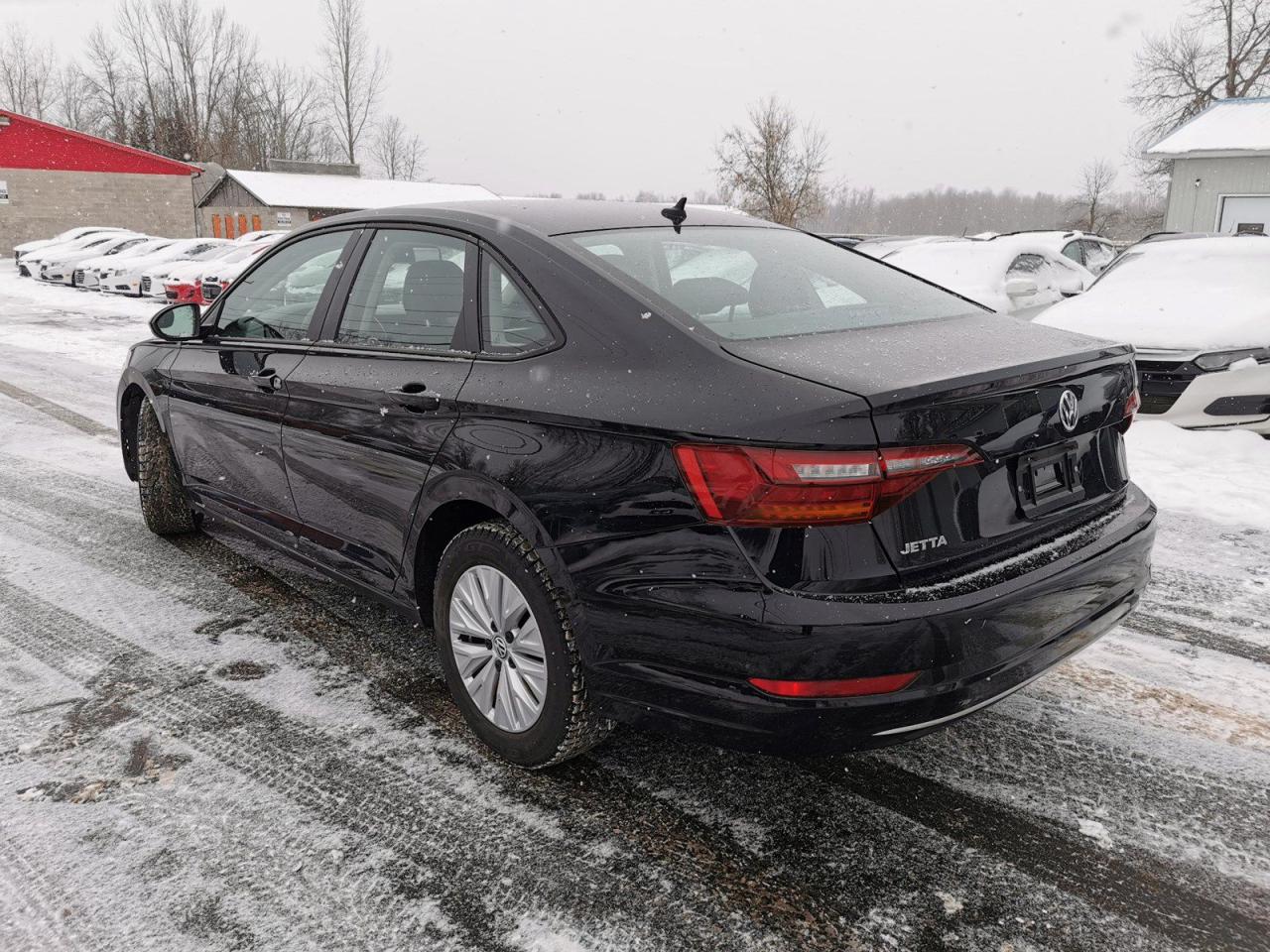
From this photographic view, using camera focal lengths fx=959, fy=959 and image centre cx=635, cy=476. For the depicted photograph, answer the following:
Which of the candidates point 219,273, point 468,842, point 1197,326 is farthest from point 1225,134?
point 468,842

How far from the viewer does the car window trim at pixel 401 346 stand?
296 cm

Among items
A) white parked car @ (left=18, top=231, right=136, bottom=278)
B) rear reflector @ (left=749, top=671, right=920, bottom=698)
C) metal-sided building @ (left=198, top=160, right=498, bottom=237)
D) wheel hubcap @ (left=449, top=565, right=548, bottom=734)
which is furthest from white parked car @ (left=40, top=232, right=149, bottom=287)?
rear reflector @ (left=749, top=671, right=920, bottom=698)

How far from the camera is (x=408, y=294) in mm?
3238

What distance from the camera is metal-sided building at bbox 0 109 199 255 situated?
1681 inches

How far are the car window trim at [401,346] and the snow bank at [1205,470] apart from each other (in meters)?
4.46

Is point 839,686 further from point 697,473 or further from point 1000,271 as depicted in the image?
point 1000,271

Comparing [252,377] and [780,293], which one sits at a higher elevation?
[780,293]

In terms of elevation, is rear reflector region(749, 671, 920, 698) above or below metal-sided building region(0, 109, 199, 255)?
below

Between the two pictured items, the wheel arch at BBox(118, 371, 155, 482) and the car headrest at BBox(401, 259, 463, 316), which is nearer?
the car headrest at BBox(401, 259, 463, 316)

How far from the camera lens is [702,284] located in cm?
287

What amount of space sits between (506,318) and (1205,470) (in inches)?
208

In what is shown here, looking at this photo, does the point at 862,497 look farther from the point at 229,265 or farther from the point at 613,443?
the point at 229,265

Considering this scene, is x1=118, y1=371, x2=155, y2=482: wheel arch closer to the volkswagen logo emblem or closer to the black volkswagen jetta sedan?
the black volkswagen jetta sedan

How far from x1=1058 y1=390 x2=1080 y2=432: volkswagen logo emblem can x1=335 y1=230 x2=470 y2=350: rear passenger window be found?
A: 177 cm
